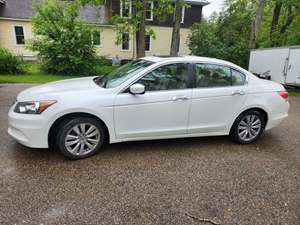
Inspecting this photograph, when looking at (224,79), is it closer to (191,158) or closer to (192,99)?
(192,99)

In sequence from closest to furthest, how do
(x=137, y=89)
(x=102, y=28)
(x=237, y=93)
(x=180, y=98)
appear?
→ 1. (x=137, y=89)
2. (x=180, y=98)
3. (x=237, y=93)
4. (x=102, y=28)

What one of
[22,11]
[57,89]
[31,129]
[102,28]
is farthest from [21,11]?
[31,129]

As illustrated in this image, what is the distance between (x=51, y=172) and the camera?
2920 millimetres

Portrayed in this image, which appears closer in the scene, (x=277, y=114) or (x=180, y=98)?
(x=180, y=98)

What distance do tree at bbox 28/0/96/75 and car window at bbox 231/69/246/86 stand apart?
11.3 meters

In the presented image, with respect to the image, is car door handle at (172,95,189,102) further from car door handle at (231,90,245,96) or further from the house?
the house

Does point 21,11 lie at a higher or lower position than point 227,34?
higher

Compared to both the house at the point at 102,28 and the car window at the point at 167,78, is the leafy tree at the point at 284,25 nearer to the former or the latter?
the house at the point at 102,28

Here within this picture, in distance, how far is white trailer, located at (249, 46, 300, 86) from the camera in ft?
31.7

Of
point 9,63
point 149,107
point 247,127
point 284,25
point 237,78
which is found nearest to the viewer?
point 149,107

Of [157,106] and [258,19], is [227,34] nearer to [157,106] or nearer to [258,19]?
[258,19]

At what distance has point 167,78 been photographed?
3.47m

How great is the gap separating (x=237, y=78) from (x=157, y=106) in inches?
62.7

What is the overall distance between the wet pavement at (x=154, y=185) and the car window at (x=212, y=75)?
1128mm
